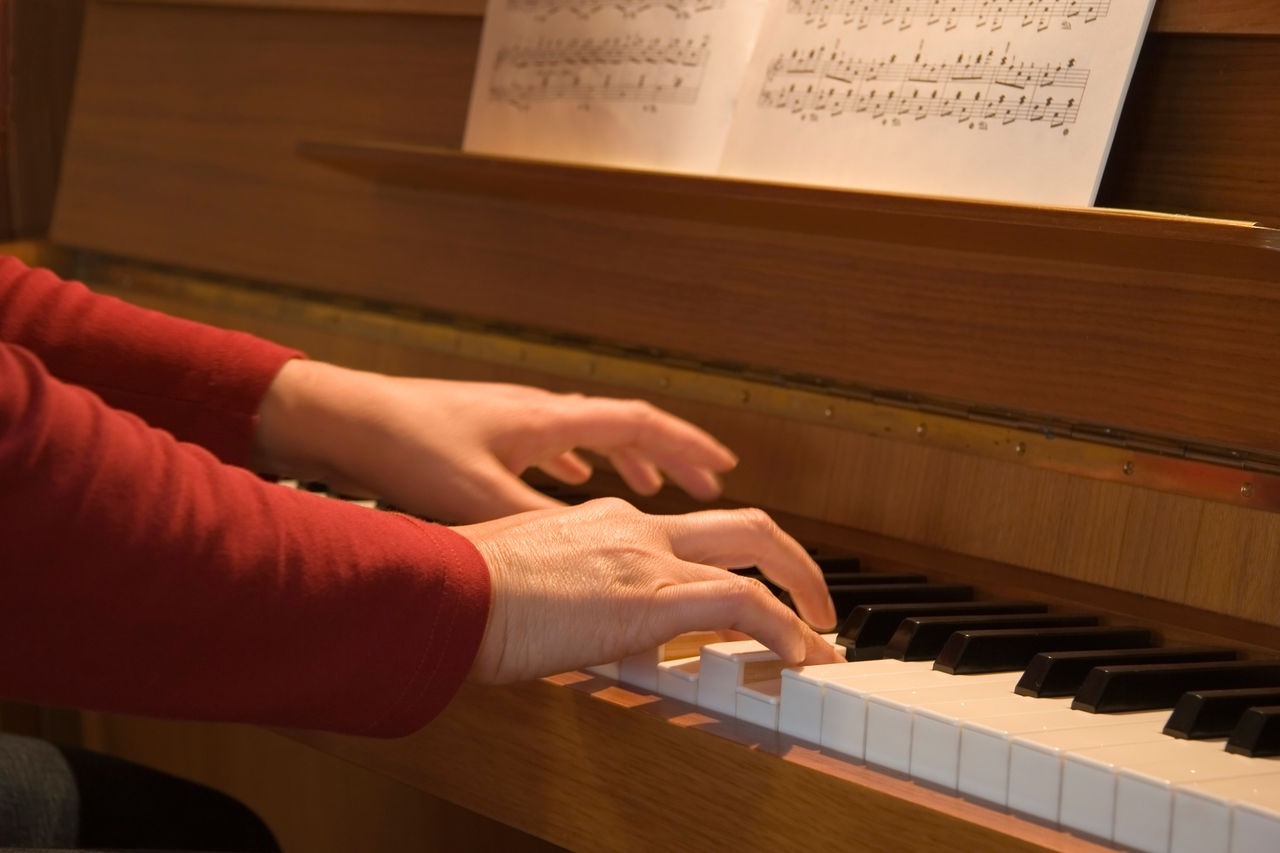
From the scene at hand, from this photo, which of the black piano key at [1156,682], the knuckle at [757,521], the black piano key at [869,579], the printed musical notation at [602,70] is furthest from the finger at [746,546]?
the printed musical notation at [602,70]

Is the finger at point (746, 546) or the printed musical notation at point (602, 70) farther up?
the printed musical notation at point (602, 70)

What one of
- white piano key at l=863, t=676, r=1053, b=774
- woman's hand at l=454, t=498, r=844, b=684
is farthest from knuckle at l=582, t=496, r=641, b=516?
white piano key at l=863, t=676, r=1053, b=774

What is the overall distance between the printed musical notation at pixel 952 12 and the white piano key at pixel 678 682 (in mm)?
604

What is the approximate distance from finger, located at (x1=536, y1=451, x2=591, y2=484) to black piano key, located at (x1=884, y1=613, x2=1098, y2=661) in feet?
1.54

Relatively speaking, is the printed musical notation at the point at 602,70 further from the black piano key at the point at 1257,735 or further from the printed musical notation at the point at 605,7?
the black piano key at the point at 1257,735

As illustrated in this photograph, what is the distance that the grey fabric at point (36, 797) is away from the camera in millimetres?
1170

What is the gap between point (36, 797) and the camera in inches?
46.9

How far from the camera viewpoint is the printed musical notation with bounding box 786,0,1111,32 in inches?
45.6

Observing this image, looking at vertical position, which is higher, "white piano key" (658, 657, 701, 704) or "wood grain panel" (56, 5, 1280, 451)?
"wood grain panel" (56, 5, 1280, 451)

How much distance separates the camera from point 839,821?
84 centimetres

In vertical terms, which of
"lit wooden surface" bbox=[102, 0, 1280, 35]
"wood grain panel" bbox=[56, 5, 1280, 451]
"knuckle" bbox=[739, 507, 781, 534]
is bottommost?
"knuckle" bbox=[739, 507, 781, 534]

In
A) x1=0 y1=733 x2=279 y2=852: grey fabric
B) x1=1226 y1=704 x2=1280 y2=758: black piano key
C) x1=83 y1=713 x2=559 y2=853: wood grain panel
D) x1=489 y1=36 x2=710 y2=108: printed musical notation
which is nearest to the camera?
x1=1226 y1=704 x2=1280 y2=758: black piano key

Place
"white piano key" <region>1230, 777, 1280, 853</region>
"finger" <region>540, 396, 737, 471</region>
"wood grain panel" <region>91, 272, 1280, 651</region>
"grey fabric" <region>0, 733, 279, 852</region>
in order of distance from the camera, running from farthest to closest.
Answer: "finger" <region>540, 396, 737, 471</region>, "grey fabric" <region>0, 733, 279, 852</region>, "wood grain panel" <region>91, 272, 1280, 651</region>, "white piano key" <region>1230, 777, 1280, 853</region>

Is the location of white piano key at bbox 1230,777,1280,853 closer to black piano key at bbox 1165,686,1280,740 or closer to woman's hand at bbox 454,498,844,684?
black piano key at bbox 1165,686,1280,740
